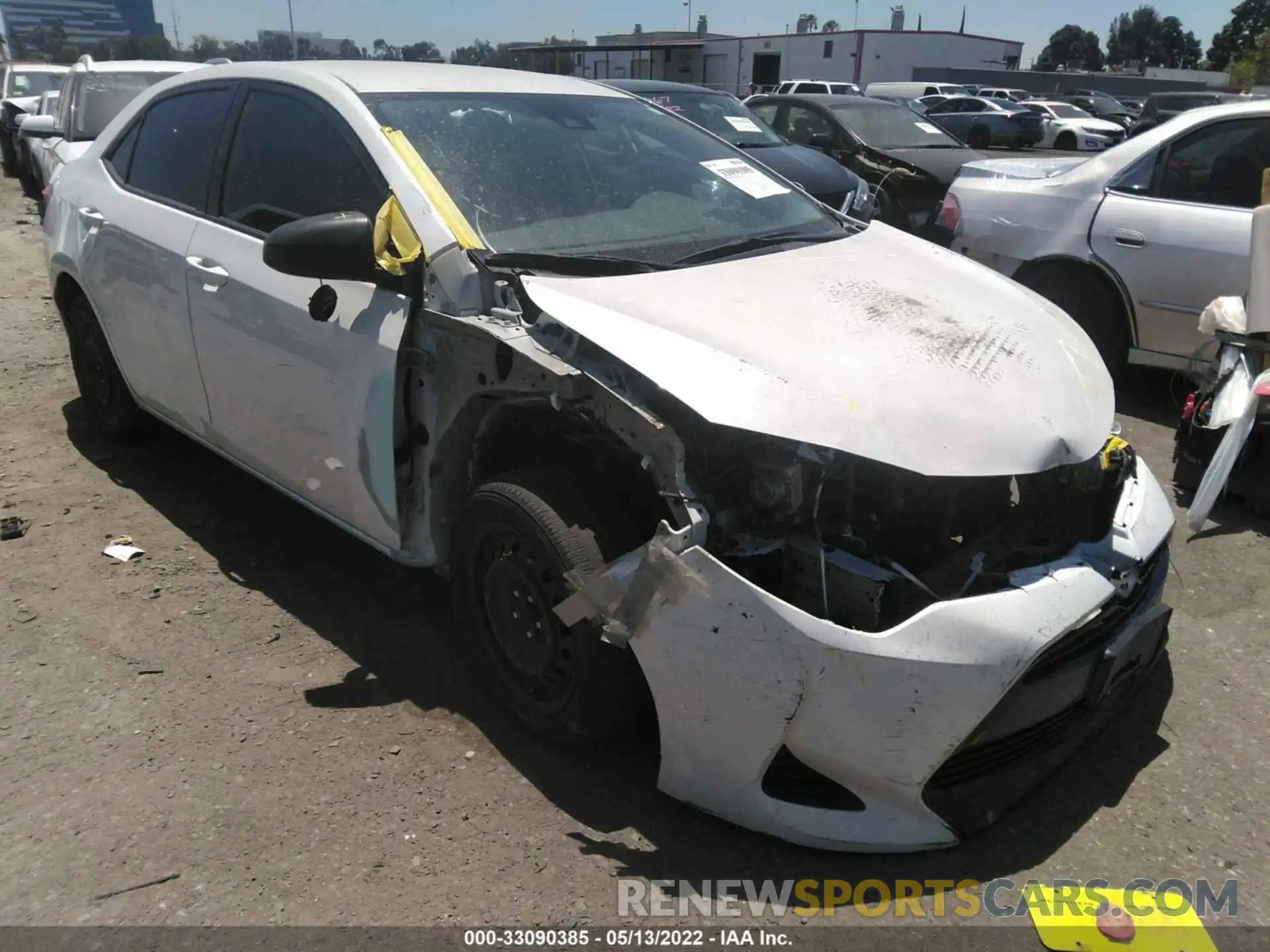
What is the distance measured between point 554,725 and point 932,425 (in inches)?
48.9

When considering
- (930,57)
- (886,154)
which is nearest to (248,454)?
(886,154)

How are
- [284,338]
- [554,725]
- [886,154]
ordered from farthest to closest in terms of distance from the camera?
[886,154] < [284,338] < [554,725]

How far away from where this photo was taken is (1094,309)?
539 centimetres

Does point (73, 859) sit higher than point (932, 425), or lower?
lower

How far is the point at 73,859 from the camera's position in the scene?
7.85 feet

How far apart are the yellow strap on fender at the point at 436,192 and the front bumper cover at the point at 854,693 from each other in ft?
3.47

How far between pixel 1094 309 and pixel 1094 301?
46mm

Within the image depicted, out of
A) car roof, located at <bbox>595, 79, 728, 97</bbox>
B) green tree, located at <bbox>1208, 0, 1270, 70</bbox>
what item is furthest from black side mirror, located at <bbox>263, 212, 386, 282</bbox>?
green tree, located at <bbox>1208, 0, 1270, 70</bbox>

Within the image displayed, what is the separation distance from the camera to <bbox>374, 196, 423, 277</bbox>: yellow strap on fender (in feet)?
8.82

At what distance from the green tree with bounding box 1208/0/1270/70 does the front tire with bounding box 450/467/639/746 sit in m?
77.5

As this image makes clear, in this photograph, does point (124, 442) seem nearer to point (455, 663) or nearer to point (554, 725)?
point (455, 663)

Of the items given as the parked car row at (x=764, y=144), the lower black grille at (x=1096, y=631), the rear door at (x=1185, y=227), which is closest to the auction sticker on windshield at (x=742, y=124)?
the parked car row at (x=764, y=144)

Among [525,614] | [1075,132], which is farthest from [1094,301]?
[1075,132]

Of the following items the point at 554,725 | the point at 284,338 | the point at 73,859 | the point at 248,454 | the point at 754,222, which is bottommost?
the point at 73,859
